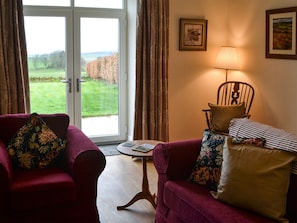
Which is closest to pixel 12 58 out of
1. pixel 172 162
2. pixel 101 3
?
pixel 101 3

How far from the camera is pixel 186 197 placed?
2.69m

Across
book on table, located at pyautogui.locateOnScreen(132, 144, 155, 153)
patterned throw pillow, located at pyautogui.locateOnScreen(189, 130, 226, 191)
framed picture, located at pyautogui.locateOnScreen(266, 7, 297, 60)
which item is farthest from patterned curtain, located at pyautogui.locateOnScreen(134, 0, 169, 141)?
patterned throw pillow, located at pyautogui.locateOnScreen(189, 130, 226, 191)

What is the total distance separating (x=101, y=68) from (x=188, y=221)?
3.57m

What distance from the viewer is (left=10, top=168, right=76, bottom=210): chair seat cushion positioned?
9.24 feet

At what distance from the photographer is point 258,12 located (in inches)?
204

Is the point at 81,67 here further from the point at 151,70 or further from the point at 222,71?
the point at 222,71

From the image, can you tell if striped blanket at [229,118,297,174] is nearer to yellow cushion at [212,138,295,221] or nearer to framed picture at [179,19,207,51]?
yellow cushion at [212,138,295,221]

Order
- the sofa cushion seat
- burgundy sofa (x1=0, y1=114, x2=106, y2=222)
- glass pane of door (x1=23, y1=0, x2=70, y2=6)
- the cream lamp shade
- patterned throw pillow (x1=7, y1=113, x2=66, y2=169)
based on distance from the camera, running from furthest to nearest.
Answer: the cream lamp shade < glass pane of door (x1=23, y1=0, x2=70, y2=6) < patterned throw pillow (x1=7, y1=113, x2=66, y2=169) < burgundy sofa (x1=0, y1=114, x2=106, y2=222) < the sofa cushion seat

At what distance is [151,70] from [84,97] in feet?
3.78

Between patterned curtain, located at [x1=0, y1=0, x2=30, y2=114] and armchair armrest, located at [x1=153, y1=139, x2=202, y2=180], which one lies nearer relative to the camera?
armchair armrest, located at [x1=153, y1=139, x2=202, y2=180]

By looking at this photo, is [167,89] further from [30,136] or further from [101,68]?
[30,136]

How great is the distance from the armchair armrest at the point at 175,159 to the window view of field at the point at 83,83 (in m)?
2.89

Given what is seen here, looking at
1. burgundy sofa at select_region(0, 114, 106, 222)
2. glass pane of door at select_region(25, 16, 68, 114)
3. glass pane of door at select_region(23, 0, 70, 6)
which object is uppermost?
glass pane of door at select_region(23, 0, 70, 6)

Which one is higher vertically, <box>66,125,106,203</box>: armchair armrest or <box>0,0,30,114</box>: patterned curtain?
<box>0,0,30,114</box>: patterned curtain
